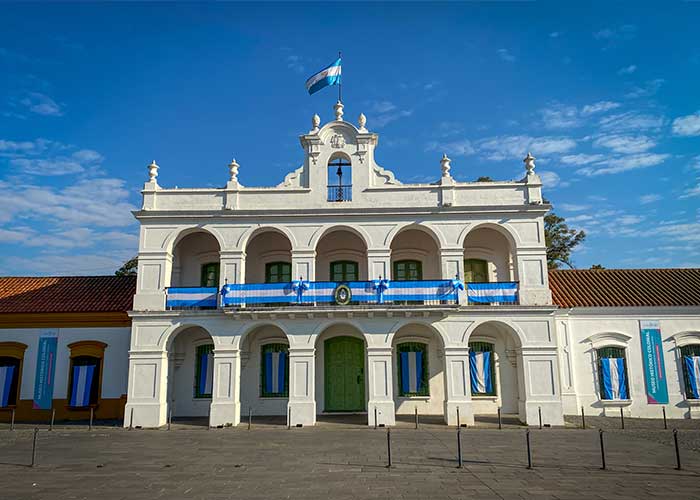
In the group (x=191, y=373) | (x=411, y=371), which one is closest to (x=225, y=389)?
(x=191, y=373)

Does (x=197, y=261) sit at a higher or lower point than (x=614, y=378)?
higher

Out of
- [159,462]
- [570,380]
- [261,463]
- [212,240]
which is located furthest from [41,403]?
[570,380]

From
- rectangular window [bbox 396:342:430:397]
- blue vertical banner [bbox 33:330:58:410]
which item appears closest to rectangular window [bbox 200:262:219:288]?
blue vertical banner [bbox 33:330:58:410]

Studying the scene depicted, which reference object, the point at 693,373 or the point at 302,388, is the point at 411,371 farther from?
the point at 693,373

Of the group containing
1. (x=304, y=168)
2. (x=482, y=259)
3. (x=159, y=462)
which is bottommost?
(x=159, y=462)

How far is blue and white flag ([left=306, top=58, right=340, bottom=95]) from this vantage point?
21391 millimetres

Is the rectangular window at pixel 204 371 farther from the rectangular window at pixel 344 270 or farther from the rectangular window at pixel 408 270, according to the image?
the rectangular window at pixel 408 270

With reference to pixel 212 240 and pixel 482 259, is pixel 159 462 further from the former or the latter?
pixel 482 259

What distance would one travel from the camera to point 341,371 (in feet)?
71.7

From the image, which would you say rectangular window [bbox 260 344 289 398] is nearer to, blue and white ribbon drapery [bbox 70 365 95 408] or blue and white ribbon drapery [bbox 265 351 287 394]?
blue and white ribbon drapery [bbox 265 351 287 394]

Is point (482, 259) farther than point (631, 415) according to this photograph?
Yes

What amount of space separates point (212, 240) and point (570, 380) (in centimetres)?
1619

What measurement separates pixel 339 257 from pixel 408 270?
3.06 m

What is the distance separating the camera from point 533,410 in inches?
744
